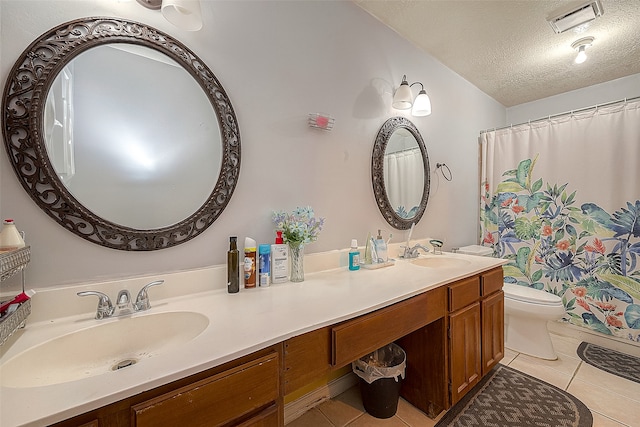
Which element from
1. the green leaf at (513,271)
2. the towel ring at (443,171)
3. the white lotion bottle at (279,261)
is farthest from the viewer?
the green leaf at (513,271)

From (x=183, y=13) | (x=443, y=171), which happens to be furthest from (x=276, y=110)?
(x=443, y=171)

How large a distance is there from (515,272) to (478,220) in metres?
0.60

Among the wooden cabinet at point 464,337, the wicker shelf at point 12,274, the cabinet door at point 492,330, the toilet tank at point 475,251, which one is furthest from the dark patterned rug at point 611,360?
the wicker shelf at point 12,274

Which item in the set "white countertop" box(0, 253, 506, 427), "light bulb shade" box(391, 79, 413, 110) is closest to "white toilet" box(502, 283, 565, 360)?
"white countertop" box(0, 253, 506, 427)

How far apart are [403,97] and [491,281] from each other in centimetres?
135

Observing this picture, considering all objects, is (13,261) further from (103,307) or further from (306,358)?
(306,358)

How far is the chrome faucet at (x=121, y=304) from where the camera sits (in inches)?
33.5

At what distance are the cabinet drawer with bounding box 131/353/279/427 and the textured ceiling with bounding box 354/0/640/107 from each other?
2.08 meters

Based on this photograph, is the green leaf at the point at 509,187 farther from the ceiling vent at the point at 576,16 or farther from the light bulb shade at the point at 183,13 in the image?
the light bulb shade at the point at 183,13

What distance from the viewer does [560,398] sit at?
1.53m

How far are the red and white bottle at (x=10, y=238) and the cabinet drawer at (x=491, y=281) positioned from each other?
2.04 metres

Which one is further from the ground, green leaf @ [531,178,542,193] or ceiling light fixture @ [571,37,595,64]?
ceiling light fixture @ [571,37,595,64]

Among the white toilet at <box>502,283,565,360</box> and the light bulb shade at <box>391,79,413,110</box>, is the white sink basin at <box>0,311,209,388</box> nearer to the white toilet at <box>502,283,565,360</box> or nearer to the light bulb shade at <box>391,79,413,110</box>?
the light bulb shade at <box>391,79,413,110</box>

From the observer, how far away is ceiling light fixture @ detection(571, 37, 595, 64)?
192cm
